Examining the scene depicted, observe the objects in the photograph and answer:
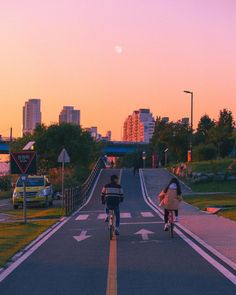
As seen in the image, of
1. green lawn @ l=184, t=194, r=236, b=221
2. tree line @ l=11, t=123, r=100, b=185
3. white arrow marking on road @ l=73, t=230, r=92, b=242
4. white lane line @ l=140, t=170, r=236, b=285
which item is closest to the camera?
white lane line @ l=140, t=170, r=236, b=285

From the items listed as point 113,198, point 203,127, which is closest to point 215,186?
point 113,198

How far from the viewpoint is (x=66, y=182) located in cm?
5462

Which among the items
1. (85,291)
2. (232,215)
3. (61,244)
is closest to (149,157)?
(232,215)

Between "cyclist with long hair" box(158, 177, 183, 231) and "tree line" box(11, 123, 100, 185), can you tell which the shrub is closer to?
"tree line" box(11, 123, 100, 185)

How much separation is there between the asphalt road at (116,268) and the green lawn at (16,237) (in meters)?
0.60

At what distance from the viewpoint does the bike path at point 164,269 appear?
10.6 m

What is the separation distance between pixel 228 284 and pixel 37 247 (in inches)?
290

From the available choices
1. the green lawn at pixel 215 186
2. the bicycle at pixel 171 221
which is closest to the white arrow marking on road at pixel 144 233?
the bicycle at pixel 171 221

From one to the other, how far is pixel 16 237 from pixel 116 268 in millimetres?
7603

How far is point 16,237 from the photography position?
19.9 metres

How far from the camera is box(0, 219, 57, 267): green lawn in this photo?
15.8 meters

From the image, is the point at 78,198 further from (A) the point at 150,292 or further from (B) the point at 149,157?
(B) the point at 149,157

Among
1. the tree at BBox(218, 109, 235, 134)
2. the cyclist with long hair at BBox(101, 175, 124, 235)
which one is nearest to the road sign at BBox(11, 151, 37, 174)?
the cyclist with long hair at BBox(101, 175, 124, 235)

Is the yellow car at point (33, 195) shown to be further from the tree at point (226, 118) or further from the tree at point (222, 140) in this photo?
the tree at point (226, 118)
